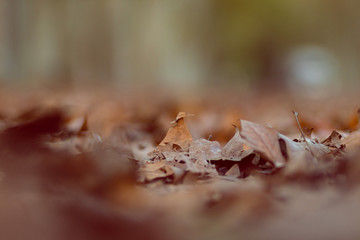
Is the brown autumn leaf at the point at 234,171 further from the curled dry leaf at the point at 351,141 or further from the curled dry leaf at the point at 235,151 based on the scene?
the curled dry leaf at the point at 351,141

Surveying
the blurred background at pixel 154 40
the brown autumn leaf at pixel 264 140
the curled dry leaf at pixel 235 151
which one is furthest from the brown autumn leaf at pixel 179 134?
the blurred background at pixel 154 40

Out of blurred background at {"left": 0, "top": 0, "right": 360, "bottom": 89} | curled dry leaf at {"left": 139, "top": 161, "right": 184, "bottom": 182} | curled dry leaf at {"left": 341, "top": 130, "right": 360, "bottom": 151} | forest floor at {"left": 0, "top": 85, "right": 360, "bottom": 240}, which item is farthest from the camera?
blurred background at {"left": 0, "top": 0, "right": 360, "bottom": 89}

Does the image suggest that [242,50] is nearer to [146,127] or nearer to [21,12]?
[21,12]

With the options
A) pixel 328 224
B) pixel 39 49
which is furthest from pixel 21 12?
pixel 328 224

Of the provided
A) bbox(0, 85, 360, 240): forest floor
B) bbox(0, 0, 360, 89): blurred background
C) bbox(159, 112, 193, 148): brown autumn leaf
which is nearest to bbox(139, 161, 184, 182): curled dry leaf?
bbox(0, 85, 360, 240): forest floor

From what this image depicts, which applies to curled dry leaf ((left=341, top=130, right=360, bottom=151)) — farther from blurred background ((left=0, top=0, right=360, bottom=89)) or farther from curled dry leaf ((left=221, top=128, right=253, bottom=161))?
blurred background ((left=0, top=0, right=360, bottom=89))

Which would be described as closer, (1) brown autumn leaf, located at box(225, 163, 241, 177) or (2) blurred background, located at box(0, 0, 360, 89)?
(1) brown autumn leaf, located at box(225, 163, 241, 177)

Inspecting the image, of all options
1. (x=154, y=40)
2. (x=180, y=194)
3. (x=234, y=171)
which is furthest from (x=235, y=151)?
(x=154, y=40)
